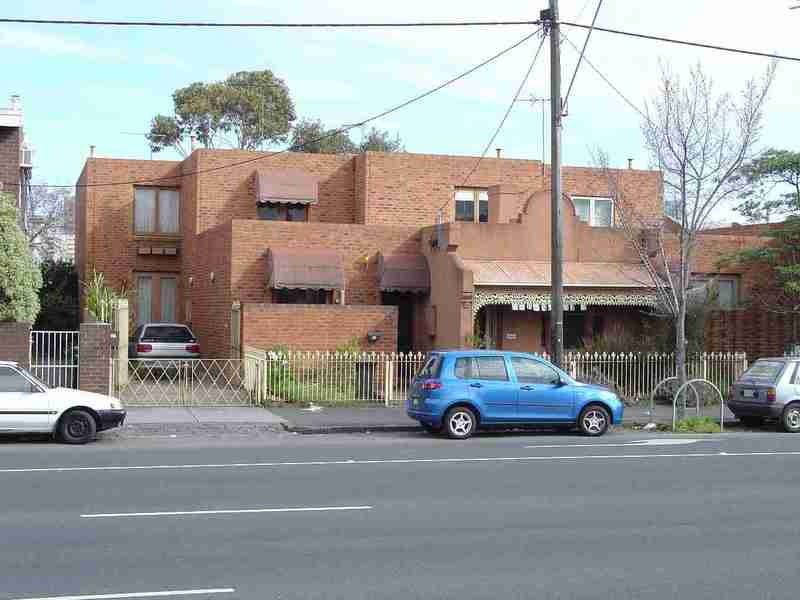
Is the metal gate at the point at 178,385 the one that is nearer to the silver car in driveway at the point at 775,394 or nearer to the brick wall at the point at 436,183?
the brick wall at the point at 436,183

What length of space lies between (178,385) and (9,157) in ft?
Result: 21.1

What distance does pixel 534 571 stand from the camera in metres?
8.07

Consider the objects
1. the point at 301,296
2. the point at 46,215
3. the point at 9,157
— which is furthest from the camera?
the point at 46,215

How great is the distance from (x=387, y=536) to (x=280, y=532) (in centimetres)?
96

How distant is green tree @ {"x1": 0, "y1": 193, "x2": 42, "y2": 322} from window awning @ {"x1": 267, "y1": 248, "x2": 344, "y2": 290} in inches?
286

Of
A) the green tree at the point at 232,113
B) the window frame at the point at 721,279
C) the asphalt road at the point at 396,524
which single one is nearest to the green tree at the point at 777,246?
the window frame at the point at 721,279

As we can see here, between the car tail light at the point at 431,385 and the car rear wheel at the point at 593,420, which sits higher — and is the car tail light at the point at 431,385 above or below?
above

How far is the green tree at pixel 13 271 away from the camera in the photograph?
2003 centimetres

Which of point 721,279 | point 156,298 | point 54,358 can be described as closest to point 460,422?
point 54,358

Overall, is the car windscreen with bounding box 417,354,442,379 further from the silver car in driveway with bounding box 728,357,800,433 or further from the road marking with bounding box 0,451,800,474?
the silver car in driveway with bounding box 728,357,800,433

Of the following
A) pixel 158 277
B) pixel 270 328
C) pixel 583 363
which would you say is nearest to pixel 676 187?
pixel 583 363

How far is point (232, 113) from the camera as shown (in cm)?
5591

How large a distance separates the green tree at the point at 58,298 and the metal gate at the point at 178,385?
10.3 m

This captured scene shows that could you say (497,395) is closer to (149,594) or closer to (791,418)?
(791,418)
